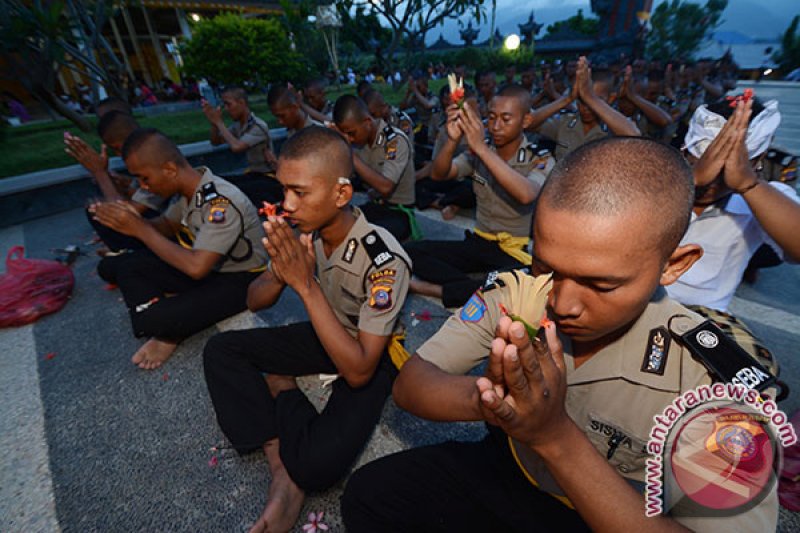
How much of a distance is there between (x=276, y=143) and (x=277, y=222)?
308 inches

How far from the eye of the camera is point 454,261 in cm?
352

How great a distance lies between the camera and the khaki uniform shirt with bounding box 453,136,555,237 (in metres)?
3.20

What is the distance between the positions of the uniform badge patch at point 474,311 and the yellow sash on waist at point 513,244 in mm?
1842

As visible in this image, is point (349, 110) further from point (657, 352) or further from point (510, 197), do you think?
point (657, 352)

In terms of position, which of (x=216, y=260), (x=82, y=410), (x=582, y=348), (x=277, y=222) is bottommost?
(x=82, y=410)

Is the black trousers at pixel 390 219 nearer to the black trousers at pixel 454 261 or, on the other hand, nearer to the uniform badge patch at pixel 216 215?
the black trousers at pixel 454 261

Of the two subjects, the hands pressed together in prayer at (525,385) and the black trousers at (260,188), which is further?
the black trousers at (260,188)

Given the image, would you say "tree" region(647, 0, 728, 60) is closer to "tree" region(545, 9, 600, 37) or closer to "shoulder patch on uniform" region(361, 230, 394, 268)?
"tree" region(545, 9, 600, 37)

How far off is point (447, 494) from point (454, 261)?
92.0 inches

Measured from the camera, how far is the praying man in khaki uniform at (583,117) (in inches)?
130

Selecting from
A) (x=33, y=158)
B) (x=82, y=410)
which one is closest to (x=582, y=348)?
(x=82, y=410)

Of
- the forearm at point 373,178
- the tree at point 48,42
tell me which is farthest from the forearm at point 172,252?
the tree at point 48,42

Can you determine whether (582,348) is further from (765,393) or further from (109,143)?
(109,143)

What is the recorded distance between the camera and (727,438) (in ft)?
2.70
